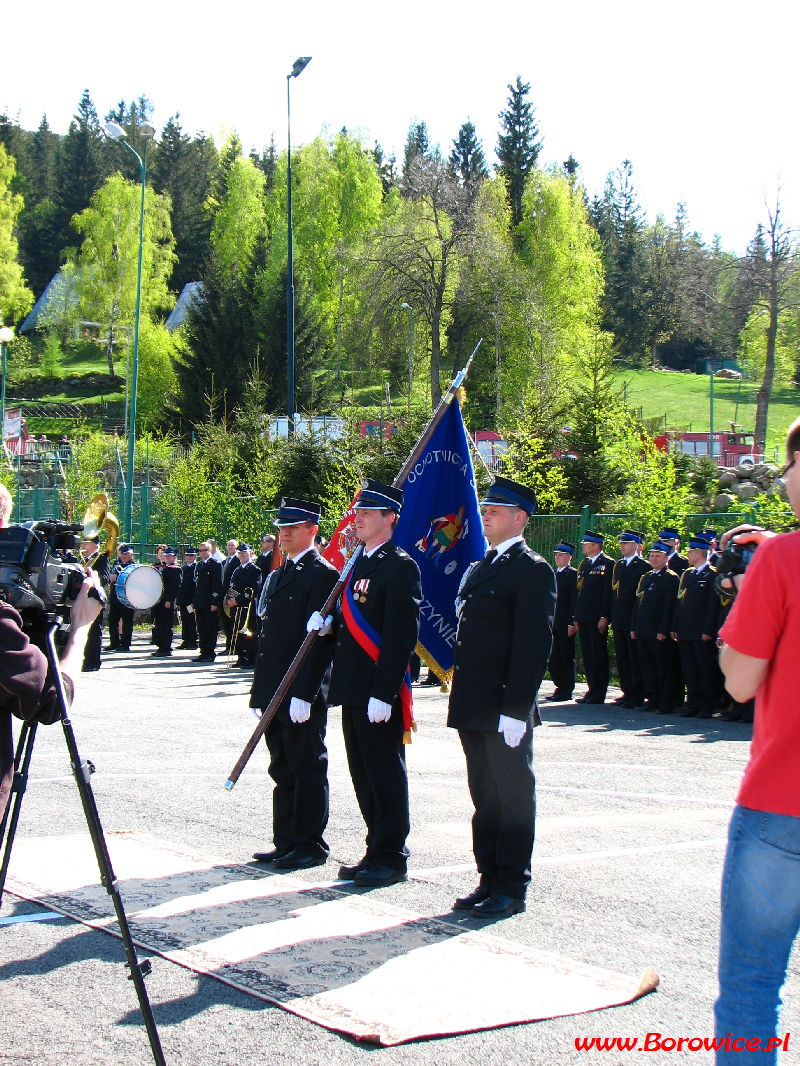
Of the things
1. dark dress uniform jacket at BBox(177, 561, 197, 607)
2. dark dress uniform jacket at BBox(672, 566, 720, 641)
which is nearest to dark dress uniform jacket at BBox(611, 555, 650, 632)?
dark dress uniform jacket at BBox(672, 566, 720, 641)

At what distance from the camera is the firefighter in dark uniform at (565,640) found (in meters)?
15.0

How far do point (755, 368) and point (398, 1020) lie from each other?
2793 inches

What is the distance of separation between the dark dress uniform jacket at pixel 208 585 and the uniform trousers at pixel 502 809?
14255mm

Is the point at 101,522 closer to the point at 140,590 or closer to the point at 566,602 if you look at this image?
the point at 140,590

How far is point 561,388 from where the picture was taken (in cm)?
3584

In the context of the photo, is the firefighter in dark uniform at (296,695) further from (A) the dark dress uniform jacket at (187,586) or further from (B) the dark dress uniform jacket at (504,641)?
(A) the dark dress uniform jacket at (187,586)

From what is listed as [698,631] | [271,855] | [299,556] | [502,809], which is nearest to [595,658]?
[698,631]

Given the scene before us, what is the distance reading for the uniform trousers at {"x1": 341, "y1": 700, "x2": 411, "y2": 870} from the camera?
5922 millimetres

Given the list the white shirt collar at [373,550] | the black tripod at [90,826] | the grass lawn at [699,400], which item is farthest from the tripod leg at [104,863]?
the grass lawn at [699,400]

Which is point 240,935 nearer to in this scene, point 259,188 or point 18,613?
point 18,613

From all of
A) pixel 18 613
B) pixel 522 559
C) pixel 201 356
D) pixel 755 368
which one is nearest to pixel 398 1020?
pixel 18 613

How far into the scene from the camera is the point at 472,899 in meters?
5.33

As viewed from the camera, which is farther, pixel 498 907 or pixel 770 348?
pixel 770 348

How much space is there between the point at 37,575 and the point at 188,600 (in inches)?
696
